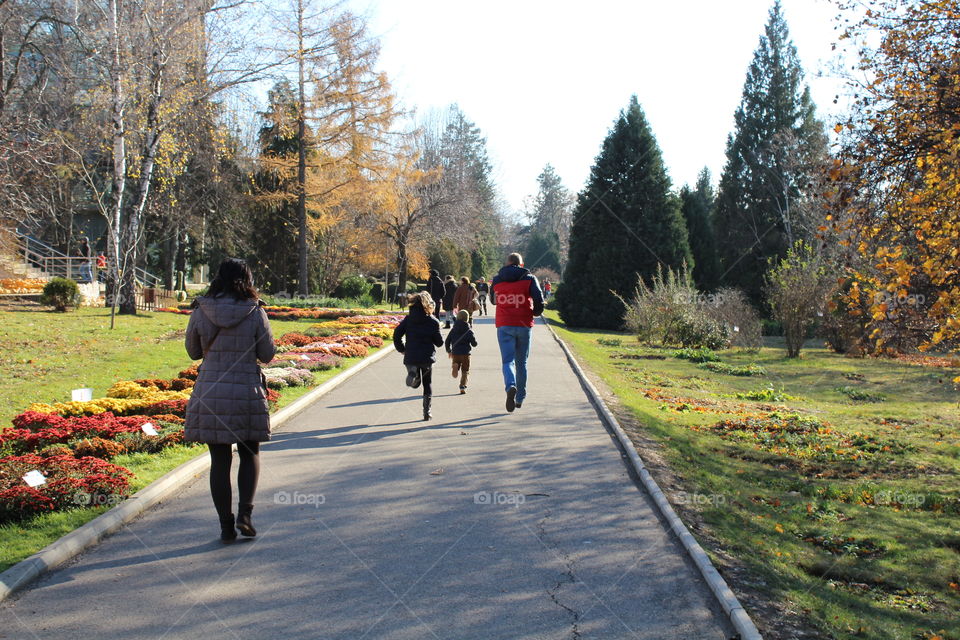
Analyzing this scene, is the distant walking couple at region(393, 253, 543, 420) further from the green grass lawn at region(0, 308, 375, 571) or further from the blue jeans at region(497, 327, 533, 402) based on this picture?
the green grass lawn at region(0, 308, 375, 571)

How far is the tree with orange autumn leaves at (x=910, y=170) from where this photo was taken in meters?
7.30

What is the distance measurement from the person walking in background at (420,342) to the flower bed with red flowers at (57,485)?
13.9ft

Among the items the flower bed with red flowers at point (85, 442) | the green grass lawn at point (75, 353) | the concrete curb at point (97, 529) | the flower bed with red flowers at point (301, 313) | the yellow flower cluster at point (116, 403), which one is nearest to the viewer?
the concrete curb at point (97, 529)

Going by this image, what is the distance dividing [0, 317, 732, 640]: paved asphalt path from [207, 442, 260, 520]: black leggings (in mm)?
308

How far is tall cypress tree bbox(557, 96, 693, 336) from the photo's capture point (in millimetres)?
32906

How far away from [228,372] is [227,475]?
0.76 m

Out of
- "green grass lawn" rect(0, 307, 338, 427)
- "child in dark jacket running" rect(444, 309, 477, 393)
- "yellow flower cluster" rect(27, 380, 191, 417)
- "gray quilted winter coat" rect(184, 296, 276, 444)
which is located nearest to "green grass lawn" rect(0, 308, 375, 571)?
"green grass lawn" rect(0, 307, 338, 427)

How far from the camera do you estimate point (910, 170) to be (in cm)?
786

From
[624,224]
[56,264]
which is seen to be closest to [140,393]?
[624,224]

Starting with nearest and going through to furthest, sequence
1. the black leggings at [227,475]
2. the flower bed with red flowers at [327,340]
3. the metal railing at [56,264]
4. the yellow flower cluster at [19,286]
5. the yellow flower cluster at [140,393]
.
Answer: the black leggings at [227,475] → the yellow flower cluster at [140,393] → the flower bed with red flowers at [327,340] → the yellow flower cluster at [19,286] → the metal railing at [56,264]

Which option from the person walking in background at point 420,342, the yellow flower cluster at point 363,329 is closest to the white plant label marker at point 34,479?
the person walking in background at point 420,342

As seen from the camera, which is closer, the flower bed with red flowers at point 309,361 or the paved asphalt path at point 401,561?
the paved asphalt path at point 401,561

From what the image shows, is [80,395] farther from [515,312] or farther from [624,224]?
[624,224]

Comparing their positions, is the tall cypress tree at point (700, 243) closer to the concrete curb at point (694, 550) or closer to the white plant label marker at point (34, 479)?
the concrete curb at point (694, 550)
